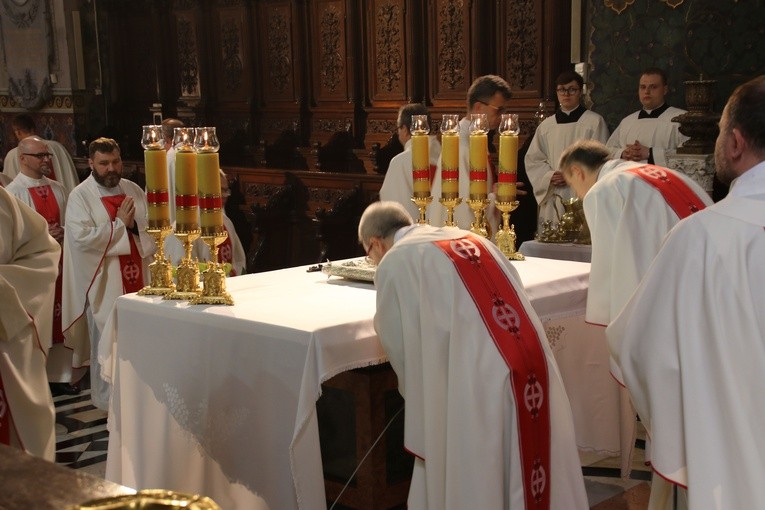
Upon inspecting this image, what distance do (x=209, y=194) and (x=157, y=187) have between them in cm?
21

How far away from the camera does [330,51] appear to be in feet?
34.6

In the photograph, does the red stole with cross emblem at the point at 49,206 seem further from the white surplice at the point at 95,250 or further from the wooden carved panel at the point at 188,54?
the wooden carved panel at the point at 188,54

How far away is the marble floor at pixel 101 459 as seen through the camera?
4.57 meters

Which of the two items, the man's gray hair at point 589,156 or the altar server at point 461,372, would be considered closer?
the altar server at point 461,372

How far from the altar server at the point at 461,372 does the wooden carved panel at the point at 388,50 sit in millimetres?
6563

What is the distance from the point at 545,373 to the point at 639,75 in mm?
5010

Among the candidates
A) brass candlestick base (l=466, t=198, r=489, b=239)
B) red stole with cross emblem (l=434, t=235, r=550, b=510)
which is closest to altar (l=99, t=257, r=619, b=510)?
red stole with cross emblem (l=434, t=235, r=550, b=510)

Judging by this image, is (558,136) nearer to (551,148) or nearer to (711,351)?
(551,148)

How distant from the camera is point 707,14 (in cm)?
745

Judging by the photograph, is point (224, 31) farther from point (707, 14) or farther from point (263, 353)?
point (263, 353)

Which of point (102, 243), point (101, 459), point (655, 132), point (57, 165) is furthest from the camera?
point (57, 165)

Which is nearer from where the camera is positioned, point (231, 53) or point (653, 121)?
point (653, 121)

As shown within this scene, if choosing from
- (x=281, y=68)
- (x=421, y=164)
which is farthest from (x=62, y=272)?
(x=281, y=68)

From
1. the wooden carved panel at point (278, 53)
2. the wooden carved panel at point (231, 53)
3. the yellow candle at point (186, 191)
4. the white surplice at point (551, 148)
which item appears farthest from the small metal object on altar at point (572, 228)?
the wooden carved panel at point (231, 53)
